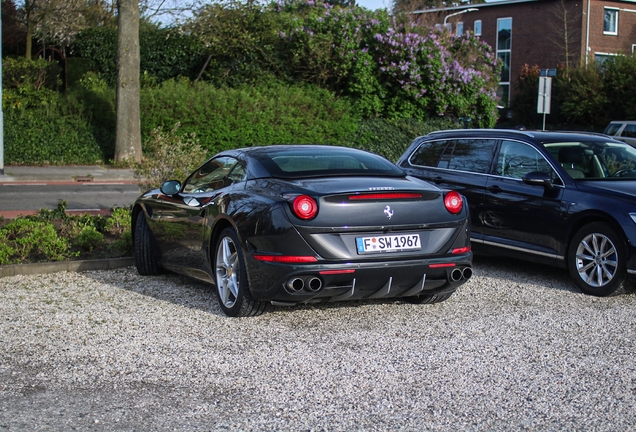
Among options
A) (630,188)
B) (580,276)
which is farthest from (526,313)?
(630,188)

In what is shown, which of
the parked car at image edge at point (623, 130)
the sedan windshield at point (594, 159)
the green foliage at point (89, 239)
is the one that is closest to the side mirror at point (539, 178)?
the sedan windshield at point (594, 159)

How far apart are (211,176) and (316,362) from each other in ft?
8.90

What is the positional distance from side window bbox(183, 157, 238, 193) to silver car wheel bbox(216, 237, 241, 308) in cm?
67

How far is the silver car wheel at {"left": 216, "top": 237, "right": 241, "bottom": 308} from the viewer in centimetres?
677

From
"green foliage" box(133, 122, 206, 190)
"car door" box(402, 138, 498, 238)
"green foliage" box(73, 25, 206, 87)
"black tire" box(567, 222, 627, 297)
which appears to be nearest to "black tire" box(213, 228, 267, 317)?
"black tire" box(567, 222, 627, 297)

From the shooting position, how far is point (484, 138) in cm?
960

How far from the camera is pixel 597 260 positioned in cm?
793

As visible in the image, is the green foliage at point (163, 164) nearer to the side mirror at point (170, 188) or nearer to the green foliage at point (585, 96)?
the side mirror at point (170, 188)

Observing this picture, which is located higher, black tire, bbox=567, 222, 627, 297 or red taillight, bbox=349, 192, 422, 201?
red taillight, bbox=349, 192, 422, 201

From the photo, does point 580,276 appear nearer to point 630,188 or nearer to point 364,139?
point 630,188

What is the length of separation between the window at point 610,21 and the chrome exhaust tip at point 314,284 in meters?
56.3

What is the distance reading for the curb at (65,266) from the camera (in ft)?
28.2

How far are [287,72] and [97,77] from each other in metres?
6.70

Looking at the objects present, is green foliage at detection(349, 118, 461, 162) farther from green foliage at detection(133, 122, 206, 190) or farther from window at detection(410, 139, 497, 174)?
window at detection(410, 139, 497, 174)
